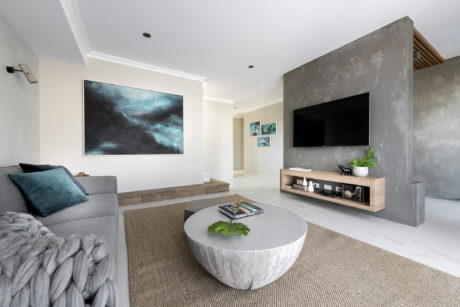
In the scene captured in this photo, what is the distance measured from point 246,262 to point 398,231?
206cm

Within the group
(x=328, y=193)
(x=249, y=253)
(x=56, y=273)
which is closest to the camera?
(x=56, y=273)

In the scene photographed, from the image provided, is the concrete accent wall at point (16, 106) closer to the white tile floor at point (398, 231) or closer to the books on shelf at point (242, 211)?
the white tile floor at point (398, 231)

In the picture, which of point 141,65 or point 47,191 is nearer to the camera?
point 47,191

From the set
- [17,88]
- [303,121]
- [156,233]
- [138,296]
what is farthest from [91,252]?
[303,121]

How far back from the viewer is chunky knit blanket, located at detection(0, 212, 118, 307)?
0.45 meters

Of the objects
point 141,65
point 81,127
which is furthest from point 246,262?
point 141,65

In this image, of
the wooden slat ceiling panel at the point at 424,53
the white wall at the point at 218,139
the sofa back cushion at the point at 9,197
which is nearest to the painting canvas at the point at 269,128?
the white wall at the point at 218,139

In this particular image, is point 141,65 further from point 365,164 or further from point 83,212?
point 365,164

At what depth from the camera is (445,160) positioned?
3271 millimetres

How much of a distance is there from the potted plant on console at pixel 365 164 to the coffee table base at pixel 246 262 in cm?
185

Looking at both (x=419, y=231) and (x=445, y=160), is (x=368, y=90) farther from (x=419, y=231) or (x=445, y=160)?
(x=445, y=160)

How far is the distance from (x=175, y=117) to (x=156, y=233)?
2.35 meters

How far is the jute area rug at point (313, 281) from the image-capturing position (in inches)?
43.4

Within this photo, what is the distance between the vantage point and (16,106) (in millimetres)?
2082
